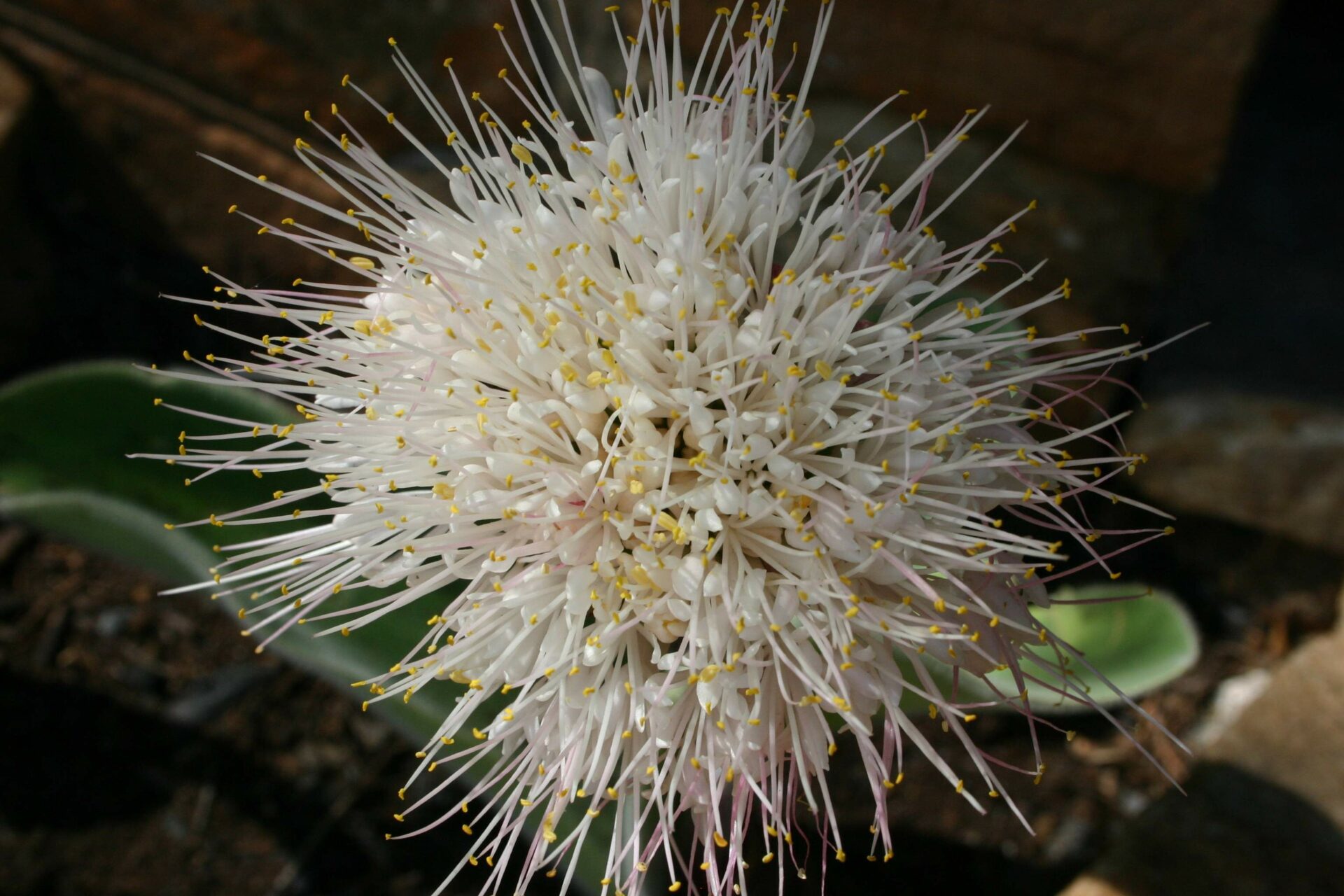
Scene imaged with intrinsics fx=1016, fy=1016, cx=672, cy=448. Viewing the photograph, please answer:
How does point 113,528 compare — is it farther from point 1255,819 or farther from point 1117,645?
point 1255,819

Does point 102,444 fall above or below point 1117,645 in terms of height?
above

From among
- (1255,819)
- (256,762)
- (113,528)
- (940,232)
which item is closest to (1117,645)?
(1255,819)

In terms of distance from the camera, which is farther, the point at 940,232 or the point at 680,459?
the point at 940,232

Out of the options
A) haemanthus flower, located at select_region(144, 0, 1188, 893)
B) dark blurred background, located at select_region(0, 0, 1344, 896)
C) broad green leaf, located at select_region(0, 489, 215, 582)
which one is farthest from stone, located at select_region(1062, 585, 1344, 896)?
broad green leaf, located at select_region(0, 489, 215, 582)

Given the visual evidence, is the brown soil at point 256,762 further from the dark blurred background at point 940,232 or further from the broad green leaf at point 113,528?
the broad green leaf at point 113,528

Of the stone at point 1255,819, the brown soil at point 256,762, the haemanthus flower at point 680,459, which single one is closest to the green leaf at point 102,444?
the haemanthus flower at point 680,459

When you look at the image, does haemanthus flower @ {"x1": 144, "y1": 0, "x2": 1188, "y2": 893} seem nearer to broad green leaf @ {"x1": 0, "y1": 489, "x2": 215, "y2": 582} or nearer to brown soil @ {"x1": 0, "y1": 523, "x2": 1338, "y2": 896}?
broad green leaf @ {"x1": 0, "y1": 489, "x2": 215, "y2": 582}

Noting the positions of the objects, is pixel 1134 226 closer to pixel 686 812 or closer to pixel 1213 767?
pixel 1213 767

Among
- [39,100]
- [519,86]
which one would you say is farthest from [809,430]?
[39,100]
